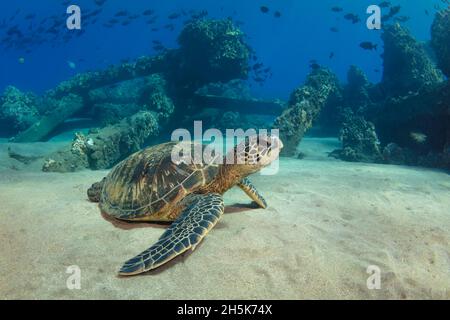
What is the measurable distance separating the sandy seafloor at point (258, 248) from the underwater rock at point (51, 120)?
39.3ft

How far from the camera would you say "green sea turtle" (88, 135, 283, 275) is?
3992mm

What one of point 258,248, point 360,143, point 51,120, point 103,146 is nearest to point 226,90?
point 51,120

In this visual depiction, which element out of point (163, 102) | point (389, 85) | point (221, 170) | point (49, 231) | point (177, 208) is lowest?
point (49, 231)

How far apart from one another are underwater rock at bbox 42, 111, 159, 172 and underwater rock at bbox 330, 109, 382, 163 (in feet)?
26.0

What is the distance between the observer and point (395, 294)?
2.67m


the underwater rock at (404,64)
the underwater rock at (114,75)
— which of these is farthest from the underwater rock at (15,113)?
the underwater rock at (404,64)

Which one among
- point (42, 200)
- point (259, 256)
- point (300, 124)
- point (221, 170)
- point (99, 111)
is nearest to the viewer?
point (259, 256)

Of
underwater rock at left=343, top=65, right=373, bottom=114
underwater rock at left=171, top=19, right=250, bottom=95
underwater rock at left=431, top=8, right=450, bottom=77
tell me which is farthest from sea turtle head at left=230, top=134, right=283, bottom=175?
underwater rock at left=343, top=65, right=373, bottom=114

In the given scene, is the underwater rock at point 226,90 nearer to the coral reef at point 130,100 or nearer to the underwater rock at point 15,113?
the coral reef at point 130,100

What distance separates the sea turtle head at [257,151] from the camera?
4.00 metres

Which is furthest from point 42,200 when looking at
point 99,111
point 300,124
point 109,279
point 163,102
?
point 99,111

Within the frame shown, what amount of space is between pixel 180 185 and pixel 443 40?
34.9 feet

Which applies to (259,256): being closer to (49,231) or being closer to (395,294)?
(395,294)

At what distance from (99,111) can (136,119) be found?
6460 millimetres
